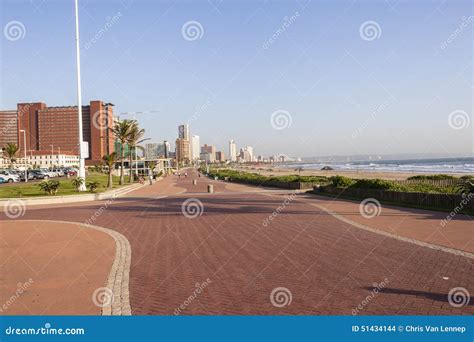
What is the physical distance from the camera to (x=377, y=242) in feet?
34.0

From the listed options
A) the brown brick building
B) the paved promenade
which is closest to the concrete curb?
the paved promenade

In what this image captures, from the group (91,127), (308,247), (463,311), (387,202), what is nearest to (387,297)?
(463,311)

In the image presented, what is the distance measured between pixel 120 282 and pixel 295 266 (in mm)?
3419

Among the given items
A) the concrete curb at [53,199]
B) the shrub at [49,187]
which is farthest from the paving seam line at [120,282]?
the shrub at [49,187]

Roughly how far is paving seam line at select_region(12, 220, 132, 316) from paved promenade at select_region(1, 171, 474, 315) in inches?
5.6

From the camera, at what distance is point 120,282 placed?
709 cm

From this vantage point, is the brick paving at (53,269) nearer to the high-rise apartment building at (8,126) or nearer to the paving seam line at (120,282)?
the paving seam line at (120,282)

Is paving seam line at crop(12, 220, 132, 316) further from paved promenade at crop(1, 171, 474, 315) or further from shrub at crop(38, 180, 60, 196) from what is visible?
shrub at crop(38, 180, 60, 196)

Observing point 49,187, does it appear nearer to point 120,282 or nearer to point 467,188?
point 120,282

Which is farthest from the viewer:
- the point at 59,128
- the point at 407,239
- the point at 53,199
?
the point at 59,128

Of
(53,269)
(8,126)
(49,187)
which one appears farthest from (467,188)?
(8,126)

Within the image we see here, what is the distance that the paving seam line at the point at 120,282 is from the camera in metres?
5.73

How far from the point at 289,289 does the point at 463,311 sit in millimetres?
2518

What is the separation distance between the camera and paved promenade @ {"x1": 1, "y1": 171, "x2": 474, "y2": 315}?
19.3ft
